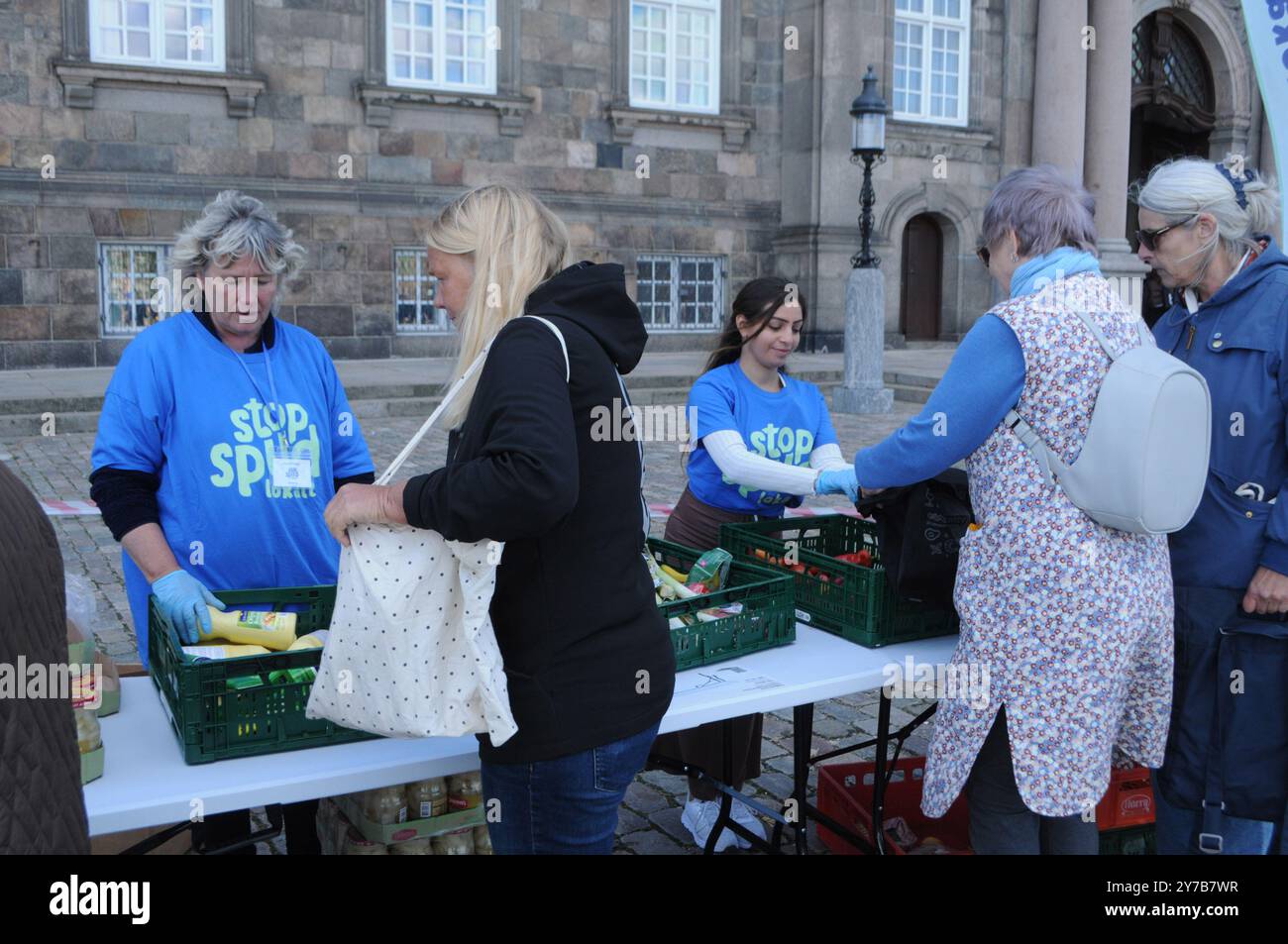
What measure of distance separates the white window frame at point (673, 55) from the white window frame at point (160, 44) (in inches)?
233

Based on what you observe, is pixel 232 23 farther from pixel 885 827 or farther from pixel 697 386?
pixel 885 827

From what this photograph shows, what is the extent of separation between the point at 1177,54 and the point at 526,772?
2608 cm

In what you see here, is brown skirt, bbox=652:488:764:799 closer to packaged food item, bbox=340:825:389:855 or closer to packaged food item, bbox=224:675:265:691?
packaged food item, bbox=340:825:389:855

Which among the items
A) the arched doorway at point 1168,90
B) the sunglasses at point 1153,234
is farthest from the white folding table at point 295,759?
the arched doorway at point 1168,90

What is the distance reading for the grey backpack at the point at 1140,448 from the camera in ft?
8.84

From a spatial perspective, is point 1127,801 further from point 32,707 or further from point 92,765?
point 32,707

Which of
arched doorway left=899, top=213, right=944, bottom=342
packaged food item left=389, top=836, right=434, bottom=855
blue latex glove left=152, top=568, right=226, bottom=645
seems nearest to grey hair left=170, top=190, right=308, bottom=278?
blue latex glove left=152, top=568, right=226, bottom=645

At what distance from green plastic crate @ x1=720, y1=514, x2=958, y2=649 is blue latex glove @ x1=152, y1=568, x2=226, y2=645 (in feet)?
5.53

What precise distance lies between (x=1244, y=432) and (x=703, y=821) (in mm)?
2126

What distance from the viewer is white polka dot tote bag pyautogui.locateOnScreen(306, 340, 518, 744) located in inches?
85.7

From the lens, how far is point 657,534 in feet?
26.4

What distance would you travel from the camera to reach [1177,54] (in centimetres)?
2425

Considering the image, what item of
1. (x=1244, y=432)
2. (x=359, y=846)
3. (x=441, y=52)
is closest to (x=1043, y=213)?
(x=1244, y=432)

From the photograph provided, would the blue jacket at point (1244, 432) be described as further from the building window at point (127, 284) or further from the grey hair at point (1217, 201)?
the building window at point (127, 284)
